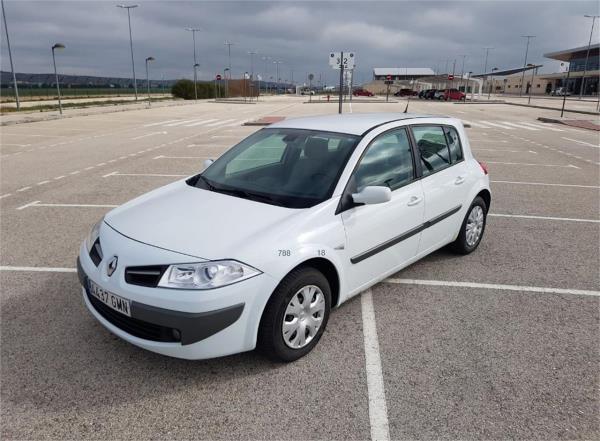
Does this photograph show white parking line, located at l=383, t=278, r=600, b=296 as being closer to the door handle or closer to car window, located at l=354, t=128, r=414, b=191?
the door handle

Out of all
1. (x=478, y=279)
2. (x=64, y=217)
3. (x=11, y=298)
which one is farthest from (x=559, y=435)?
(x=64, y=217)

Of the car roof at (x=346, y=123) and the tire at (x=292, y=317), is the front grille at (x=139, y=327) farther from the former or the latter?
the car roof at (x=346, y=123)

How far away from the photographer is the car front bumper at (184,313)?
2.74 meters

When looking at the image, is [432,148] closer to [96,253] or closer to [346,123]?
[346,123]

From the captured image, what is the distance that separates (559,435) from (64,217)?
21.0 feet

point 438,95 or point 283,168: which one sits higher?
point 283,168

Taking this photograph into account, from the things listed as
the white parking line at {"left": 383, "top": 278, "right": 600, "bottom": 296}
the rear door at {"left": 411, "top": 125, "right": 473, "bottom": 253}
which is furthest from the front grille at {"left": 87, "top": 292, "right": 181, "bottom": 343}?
the rear door at {"left": 411, "top": 125, "right": 473, "bottom": 253}

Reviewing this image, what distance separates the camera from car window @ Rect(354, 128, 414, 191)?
12.3 ft

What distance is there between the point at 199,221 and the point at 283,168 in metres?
1.04

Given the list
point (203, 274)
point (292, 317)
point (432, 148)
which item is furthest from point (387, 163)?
point (203, 274)

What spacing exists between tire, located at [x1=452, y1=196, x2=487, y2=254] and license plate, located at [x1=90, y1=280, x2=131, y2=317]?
354cm

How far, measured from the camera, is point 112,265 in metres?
3.02

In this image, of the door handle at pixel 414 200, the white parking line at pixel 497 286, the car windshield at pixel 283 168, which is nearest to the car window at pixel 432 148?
the door handle at pixel 414 200

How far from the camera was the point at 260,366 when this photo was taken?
3193mm
